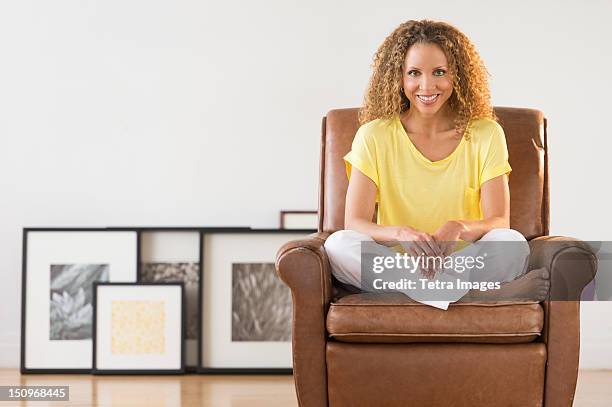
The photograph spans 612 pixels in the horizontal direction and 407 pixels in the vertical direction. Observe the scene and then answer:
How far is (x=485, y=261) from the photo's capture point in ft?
8.21

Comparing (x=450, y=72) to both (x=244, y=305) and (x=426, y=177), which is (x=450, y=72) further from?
(x=244, y=305)

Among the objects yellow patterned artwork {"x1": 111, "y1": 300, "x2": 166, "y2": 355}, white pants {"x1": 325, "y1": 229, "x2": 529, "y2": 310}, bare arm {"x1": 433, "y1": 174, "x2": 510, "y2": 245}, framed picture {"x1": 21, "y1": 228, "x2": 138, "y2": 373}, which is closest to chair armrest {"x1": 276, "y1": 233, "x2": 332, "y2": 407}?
white pants {"x1": 325, "y1": 229, "x2": 529, "y2": 310}

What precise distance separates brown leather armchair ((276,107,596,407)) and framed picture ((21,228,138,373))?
1.55 meters

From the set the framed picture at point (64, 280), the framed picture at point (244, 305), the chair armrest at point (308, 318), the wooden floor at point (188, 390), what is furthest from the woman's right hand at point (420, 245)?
the framed picture at point (64, 280)

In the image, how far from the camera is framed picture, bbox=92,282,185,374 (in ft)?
12.0

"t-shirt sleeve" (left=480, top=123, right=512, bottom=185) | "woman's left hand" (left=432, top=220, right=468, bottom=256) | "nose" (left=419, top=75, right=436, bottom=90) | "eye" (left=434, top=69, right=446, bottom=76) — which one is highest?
"eye" (left=434, top=69, right=446, bottom=76)

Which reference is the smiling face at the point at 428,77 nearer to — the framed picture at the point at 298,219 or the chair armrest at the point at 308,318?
the chair armrest at the point at 308,318

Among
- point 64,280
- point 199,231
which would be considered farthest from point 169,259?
point 64,280

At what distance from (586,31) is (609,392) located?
1.62 m

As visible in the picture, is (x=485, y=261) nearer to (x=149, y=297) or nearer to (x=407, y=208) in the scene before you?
(x=407, y=208)

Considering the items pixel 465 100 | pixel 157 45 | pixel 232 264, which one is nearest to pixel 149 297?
pixel 232 264

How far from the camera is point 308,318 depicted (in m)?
2.38

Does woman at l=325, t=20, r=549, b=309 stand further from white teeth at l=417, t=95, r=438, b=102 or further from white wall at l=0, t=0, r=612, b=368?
white wall at l=0, t=0, r=612, b=368

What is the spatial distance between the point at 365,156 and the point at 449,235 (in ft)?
1.50
